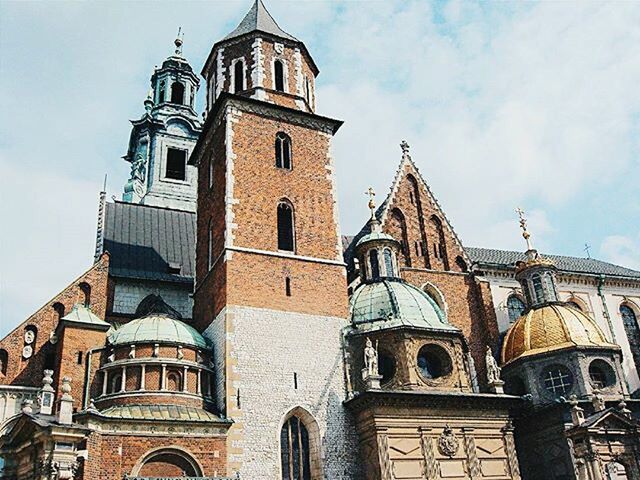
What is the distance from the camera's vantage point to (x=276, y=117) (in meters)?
25.2

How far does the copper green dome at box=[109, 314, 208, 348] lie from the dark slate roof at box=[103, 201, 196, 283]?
5.76 metres

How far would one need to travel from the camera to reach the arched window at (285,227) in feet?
76.4

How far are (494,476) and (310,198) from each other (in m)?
11.0

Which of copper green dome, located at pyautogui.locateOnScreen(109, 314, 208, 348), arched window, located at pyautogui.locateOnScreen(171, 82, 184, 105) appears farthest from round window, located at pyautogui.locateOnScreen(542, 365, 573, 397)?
arched window, located at pyautogui.locateOnScreen(171, 82, 184, 105)

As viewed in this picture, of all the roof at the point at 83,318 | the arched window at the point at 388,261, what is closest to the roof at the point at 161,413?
the roof at the point at 83,318

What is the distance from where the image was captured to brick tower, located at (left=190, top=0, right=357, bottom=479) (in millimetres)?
19875

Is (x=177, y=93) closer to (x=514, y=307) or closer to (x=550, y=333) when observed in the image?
(x=514, y=307)

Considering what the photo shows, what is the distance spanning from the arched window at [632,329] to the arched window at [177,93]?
102ft

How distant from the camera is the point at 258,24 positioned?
1089 inches

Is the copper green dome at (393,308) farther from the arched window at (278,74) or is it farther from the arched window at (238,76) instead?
the arched window at (238,76)

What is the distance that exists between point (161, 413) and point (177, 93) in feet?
107

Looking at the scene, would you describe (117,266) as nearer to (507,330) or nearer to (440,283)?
(440,283)

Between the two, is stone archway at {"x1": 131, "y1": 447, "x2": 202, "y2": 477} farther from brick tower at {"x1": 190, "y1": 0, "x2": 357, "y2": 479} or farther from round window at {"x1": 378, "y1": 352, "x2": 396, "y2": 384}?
round window at {"x1": 378, "y1": 352, "x2": 396, "y2": 384}

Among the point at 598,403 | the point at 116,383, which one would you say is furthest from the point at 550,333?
the point at 116,383
